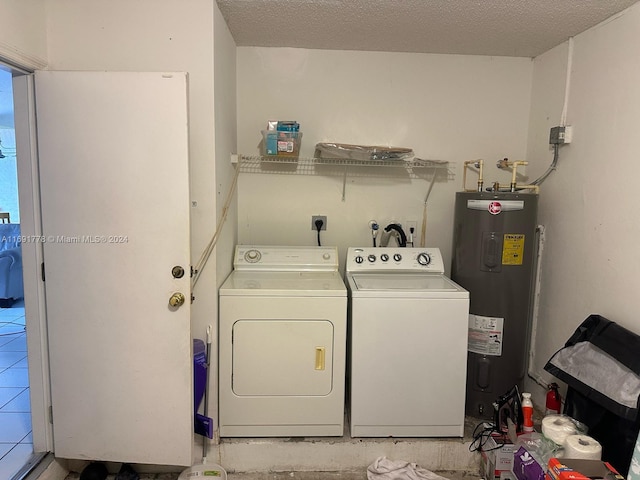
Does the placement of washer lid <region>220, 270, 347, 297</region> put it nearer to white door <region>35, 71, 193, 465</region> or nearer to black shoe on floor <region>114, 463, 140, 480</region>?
white door <region>35, 71, 193, 465</region>

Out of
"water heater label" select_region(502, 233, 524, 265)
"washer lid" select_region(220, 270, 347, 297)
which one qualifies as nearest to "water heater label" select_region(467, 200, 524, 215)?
"water heater label" select_region(502, 233, 524, 265)

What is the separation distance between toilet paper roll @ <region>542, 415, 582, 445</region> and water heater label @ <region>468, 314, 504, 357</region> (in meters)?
0.54

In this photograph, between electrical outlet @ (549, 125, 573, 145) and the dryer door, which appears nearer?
the dryer door

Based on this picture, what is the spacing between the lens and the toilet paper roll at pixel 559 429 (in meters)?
1.67

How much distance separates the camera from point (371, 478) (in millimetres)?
2008

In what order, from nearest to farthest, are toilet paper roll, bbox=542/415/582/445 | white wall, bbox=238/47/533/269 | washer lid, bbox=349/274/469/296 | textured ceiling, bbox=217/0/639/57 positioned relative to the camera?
toilet paper roll, bbox=542/415/582/445
textured ceiling, bbox=217/0/639/57
washer lid, bbox=349/274/469/296
white wall, bbox=238/47/533/269

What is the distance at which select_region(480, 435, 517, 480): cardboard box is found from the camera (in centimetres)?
193

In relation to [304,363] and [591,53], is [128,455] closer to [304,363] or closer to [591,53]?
[304,363]

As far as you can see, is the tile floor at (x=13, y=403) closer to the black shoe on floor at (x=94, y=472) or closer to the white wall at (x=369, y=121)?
the black shoe on floor at (x=94, y=472)

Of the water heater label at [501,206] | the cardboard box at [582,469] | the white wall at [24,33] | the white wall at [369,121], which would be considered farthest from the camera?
the white wall at [369,121]

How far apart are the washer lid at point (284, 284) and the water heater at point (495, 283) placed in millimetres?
784

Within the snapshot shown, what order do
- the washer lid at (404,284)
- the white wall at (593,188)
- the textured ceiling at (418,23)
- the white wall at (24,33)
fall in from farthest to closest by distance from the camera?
the washer lid at (404,284)
the textured ceiling at (418,23)
the white wall at (593,188)
the white wall at (24,33)

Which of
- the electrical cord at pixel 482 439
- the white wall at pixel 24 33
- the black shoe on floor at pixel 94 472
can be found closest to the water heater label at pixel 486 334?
the electrical cord at pixel 482 439

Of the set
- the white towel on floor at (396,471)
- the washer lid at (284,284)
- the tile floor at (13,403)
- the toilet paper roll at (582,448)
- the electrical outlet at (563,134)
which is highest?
the electrical outlet at (563,134)
